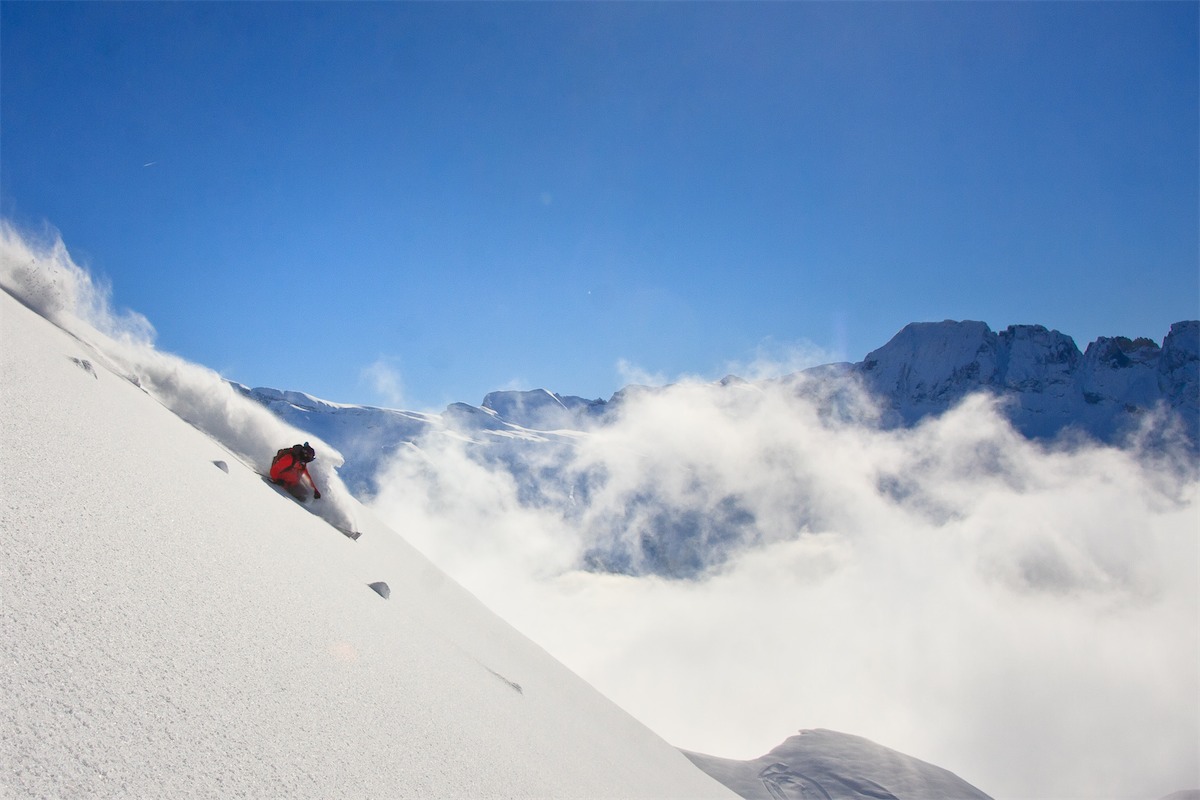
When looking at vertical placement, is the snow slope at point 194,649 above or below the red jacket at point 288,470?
below

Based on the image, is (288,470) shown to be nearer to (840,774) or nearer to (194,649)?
(194,649)

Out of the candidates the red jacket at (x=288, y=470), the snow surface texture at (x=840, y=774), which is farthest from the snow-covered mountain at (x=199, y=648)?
the snow surface texture at (x=840, y=774)

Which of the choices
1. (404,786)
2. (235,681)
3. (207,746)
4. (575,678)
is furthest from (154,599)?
(575,678)

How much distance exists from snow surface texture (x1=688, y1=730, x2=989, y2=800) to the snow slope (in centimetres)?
2726

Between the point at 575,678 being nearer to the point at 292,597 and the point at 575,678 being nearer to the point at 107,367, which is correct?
the point at 292,597

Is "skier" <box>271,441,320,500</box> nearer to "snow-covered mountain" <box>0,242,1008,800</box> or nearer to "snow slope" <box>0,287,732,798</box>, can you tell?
"snow-covered mountain" <box>0,242,1008,800</box>

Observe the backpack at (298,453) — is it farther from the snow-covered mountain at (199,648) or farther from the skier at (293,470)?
the snow-covered mountain at (199,648)

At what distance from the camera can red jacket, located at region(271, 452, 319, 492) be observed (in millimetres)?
8852

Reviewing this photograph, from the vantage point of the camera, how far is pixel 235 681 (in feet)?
9.62

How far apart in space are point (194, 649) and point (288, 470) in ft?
21.5

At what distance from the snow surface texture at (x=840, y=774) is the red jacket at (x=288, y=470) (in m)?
25.8

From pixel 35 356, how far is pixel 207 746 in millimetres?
5232

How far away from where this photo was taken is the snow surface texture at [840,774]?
1202 inches

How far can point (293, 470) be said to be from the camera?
29.3ft
